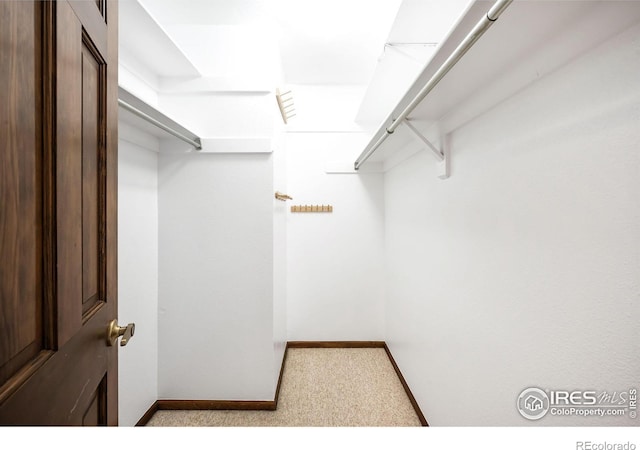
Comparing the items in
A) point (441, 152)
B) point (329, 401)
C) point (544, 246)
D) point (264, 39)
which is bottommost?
point (329, 401)

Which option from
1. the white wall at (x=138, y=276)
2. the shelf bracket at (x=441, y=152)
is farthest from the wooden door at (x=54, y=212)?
the shelf bracket at (x=441, y=152)

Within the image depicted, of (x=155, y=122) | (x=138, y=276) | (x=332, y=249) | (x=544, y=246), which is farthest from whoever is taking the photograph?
(x=332, y=249)

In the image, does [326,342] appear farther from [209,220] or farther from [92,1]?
[92,1]

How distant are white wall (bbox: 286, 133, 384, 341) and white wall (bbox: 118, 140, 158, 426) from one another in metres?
1.28

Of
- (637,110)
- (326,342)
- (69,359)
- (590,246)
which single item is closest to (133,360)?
(69,359)

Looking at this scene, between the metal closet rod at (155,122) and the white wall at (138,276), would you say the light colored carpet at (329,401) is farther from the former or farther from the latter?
the metal closet rod at (155,122)

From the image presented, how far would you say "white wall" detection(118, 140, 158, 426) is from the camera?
154 centimetres

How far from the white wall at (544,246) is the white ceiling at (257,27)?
3.96 feet

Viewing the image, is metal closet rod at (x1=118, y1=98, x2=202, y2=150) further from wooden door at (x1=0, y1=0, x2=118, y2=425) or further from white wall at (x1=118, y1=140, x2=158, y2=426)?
wooden door at (x1=0, y1=0, x2=118, y2=425)

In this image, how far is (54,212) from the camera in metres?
0.49

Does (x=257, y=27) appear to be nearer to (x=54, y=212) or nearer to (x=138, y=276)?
(x=138, y=276)

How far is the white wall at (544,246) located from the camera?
2.08 ft

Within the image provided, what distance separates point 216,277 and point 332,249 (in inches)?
50.1

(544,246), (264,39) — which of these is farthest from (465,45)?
(264,39)
